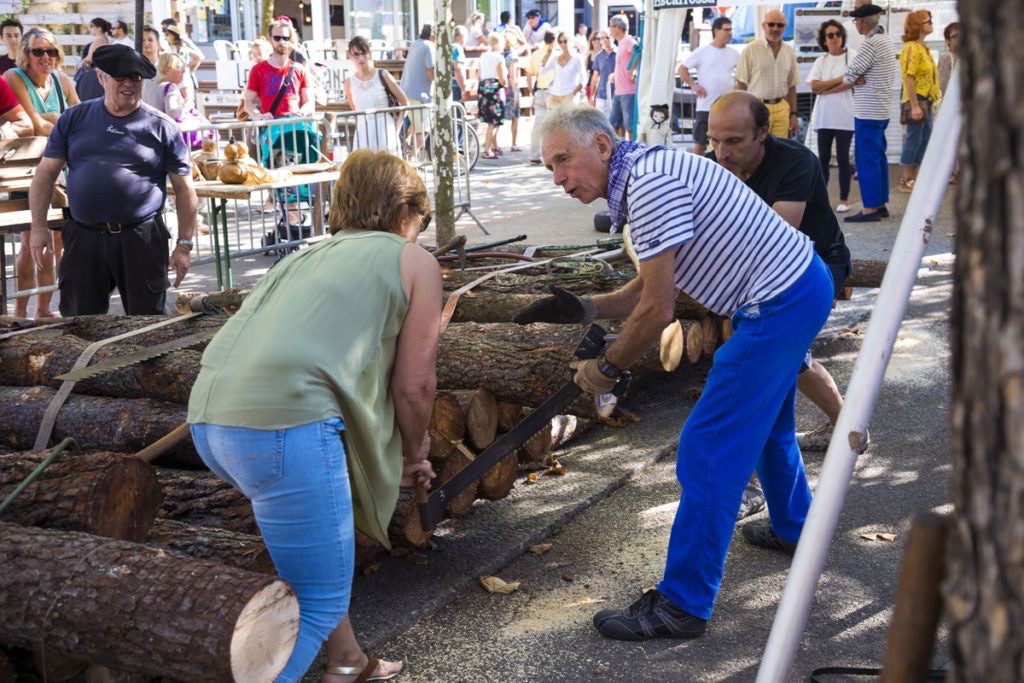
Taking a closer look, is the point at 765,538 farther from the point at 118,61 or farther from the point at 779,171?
the point at 118,61

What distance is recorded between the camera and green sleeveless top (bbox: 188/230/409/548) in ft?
9.78

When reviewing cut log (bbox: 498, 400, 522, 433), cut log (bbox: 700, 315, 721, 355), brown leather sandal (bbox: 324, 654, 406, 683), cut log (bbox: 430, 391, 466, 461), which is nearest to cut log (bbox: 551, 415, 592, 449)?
cut log (bbox: 498, 400, 522, 433)

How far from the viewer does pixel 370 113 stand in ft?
37.0

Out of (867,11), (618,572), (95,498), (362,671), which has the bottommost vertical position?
(618,572)

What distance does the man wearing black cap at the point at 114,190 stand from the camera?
20.6 ft

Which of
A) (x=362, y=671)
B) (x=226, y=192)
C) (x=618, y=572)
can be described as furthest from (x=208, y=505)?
(x=226, y=192)

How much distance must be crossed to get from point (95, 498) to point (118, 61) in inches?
131

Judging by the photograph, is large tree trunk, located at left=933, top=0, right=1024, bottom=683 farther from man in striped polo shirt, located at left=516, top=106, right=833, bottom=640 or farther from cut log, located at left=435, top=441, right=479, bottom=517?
cut log, located at left=435, top=441, right=479, bottom=517

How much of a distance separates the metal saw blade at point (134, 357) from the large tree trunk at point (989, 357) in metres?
3.73

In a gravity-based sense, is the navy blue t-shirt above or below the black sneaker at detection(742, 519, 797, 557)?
above

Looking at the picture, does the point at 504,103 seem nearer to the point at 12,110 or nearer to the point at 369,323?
the point at 12,110

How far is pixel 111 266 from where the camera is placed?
6461 millimetres

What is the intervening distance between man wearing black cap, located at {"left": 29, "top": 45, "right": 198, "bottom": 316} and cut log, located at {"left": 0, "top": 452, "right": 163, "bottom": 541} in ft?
9.77

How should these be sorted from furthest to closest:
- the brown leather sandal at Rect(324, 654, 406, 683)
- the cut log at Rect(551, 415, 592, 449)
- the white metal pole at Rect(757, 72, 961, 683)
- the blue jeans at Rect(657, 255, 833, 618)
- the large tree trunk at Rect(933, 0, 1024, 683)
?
the cut log at Rect(551, 415, 592, 449), the blue jeans at Rect(657, 255, 833, 618), the brown leather sandal at Rect(324, 654, 406, 683), the white metal pole at Rect(757, 72, 961, 683), the large tree trunk at Rect(933, 0, 1024, 683)
